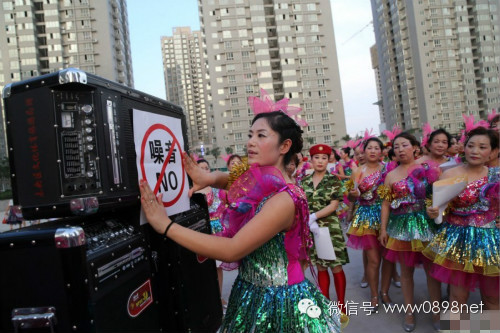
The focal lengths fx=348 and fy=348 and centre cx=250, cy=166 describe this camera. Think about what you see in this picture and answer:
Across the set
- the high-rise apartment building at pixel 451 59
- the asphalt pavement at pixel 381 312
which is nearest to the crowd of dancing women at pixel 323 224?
the asphalt pavement at pixel 381 312

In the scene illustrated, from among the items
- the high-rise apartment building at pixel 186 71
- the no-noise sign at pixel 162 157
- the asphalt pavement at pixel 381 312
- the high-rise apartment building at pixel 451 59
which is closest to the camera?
the no-noise sign at pixel 162 157

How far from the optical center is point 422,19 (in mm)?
59719

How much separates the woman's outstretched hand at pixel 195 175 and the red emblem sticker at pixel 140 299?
25.0 inches

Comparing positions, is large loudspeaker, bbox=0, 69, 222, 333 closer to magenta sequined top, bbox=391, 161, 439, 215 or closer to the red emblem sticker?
the red emblem sticker

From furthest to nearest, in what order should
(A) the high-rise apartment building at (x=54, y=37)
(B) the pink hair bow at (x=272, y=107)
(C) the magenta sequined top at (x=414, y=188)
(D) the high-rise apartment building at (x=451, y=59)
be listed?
(D) the high-rise apartment building at (x=451, y=59), (A) the high-rise apartment building at (x=54, y=37), (C) the magenta sequined top at (x=414, y=188), (B) the pink hair bow at (x=272, y=107)

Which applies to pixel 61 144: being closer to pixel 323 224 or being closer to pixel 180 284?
pixel 180 284

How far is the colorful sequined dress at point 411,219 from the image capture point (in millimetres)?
3390

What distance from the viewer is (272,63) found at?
60906 millimetres

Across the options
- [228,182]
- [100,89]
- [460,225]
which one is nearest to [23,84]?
[100,89]

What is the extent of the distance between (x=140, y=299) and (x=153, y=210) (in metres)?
0.51

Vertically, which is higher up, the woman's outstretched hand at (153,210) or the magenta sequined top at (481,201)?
the woman's outstretched hand at (153,210)

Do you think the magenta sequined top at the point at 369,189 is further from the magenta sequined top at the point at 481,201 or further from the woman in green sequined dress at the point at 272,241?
the woman in green sequined dress at the point at 272,241

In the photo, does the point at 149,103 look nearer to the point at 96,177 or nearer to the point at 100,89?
the point at 100,89

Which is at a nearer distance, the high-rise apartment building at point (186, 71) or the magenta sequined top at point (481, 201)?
the magenta sequined top at point (481, 201)
